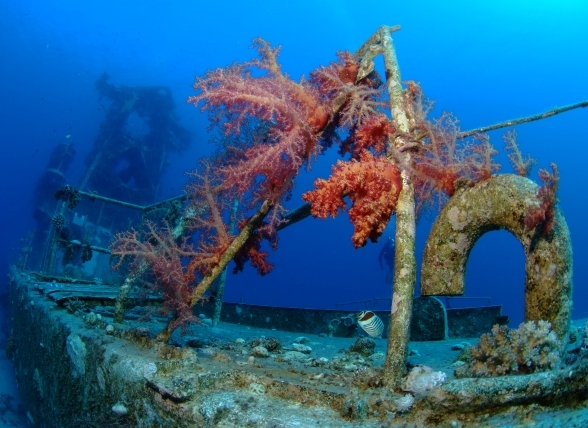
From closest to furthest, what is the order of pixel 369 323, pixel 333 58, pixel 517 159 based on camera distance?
pixel 517 159, pixel 369 323, pixel 333 58

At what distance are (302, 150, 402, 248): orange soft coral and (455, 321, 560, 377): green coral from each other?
4.08 feet

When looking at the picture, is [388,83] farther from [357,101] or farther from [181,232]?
[181,232]

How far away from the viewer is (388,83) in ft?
11.4

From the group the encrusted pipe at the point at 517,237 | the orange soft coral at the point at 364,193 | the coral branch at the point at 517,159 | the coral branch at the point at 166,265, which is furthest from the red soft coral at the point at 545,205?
the coral branch at the point at 166,265

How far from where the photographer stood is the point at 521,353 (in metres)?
2.34

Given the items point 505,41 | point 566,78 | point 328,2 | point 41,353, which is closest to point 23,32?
point 328,2

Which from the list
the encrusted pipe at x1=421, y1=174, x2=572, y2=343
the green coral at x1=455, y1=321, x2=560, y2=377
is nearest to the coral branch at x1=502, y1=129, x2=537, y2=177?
the encrusted pipe at x1=421, y1=174, x2=572, y2=343

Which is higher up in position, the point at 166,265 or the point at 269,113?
the point at 269,113

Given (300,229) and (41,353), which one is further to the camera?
(300,229)

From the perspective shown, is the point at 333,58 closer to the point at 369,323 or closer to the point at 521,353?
the point at 369,323

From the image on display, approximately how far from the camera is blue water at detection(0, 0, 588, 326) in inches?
5167

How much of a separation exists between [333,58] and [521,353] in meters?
168

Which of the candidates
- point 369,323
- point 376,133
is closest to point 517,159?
point 376,133

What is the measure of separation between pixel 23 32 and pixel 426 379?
160737 millimetres
